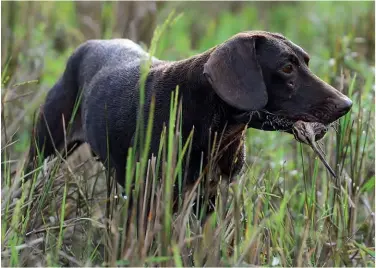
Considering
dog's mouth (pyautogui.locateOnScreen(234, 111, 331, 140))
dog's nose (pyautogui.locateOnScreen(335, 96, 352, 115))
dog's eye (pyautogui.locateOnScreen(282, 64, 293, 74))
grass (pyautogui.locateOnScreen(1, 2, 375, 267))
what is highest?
dog's eye (pyautogui.locateOnScreen(282, 64, 293, 74))

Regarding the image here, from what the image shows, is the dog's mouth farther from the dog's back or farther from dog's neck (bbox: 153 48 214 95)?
the dog's back

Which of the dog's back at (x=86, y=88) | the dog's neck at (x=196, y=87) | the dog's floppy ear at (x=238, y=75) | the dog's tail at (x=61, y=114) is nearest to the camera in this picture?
the dog's floppy ear at (x=238, y=75)

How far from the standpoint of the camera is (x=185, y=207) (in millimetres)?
2938

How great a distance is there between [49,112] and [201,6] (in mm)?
8396

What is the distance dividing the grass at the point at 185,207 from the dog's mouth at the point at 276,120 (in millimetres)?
173

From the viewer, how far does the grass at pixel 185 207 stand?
2908 millimetres

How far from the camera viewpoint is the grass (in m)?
2.91

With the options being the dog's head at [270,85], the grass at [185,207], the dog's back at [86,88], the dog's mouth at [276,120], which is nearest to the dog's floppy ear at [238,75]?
the dog's head at [270,85]

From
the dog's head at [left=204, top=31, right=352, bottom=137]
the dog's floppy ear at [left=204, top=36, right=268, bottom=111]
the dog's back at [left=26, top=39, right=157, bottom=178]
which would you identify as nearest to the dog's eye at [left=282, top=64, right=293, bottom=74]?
the dog's head at [left=204, top=31, right=352, bottom=137]

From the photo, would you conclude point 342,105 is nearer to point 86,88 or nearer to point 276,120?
point 276,120

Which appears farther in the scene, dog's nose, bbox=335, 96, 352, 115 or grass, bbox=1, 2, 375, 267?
dog's nose, bbox=335, 96, 352, 115

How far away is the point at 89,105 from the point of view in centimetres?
437

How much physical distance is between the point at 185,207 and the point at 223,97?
0.69 metres

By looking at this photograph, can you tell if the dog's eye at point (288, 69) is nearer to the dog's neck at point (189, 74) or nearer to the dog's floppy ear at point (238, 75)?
the dog's floppy ear at point (238, 75)
